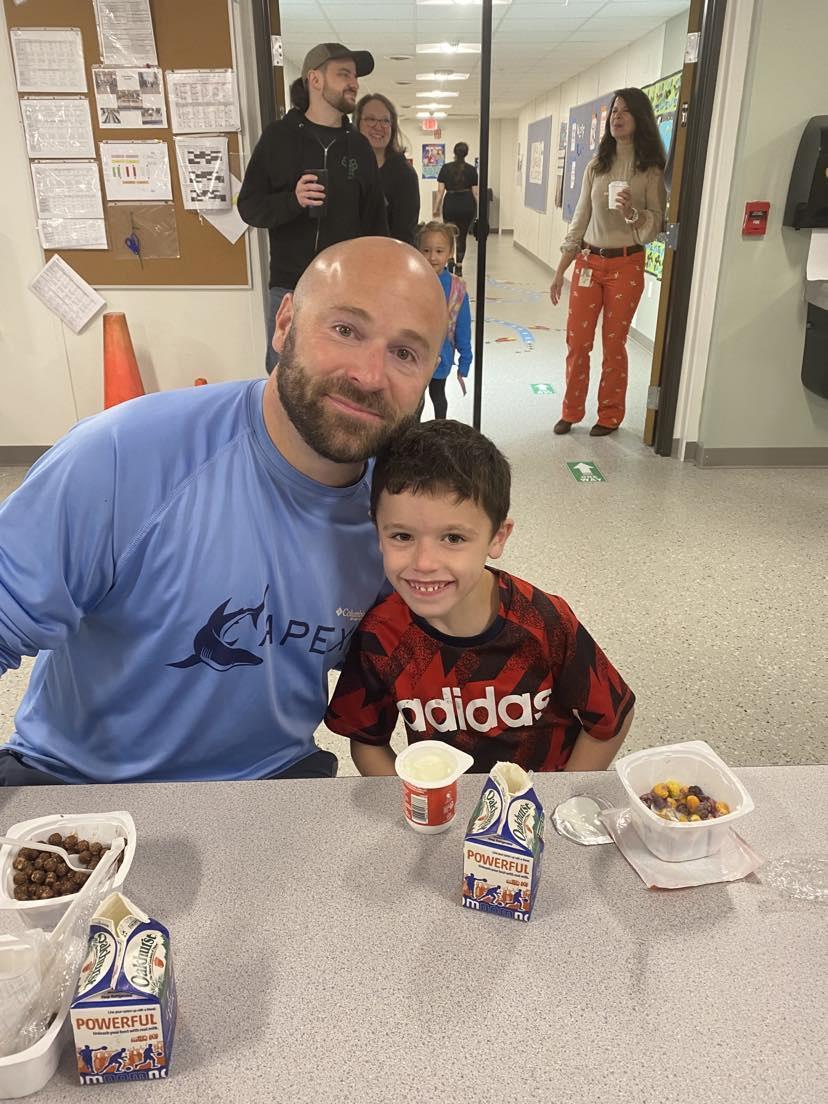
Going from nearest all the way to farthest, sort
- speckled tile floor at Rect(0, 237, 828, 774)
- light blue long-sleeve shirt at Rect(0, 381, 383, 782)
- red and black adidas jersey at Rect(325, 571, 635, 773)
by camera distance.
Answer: light blue long-sleeve shirt at Rect(0, 381, 383, 782), red and black adidas jersey at Rect(325, 571, 635, 773), speckled tile floor at Rect(0, 237, 828, 774)

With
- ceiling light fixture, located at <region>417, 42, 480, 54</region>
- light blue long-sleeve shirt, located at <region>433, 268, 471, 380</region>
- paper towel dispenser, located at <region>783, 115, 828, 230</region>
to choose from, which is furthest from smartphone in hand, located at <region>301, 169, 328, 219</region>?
ceiling light fixture, located at <region>417, 42, 480, 54</region>

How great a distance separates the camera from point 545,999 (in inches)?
29.4

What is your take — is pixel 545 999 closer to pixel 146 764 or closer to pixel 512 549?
pixel 146 764

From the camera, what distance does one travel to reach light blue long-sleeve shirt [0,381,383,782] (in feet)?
3.45

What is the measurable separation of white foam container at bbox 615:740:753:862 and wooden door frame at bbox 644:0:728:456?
11.5ft

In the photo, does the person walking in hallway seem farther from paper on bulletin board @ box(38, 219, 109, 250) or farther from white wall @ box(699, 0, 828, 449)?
paper on bulletin board @ box(38, 219, 109, 250)

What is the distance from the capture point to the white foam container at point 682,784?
0.87m

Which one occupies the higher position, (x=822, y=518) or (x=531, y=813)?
(x=531, y=813)

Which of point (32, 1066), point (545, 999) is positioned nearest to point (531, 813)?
point (545, 999)

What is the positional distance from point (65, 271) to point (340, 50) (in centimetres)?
156

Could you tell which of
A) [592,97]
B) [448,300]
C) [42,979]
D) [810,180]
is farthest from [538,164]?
[42,979]

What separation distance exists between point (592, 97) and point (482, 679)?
896 centimetres

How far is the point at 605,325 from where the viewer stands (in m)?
4.50

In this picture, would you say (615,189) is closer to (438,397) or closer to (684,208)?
(684,208)
